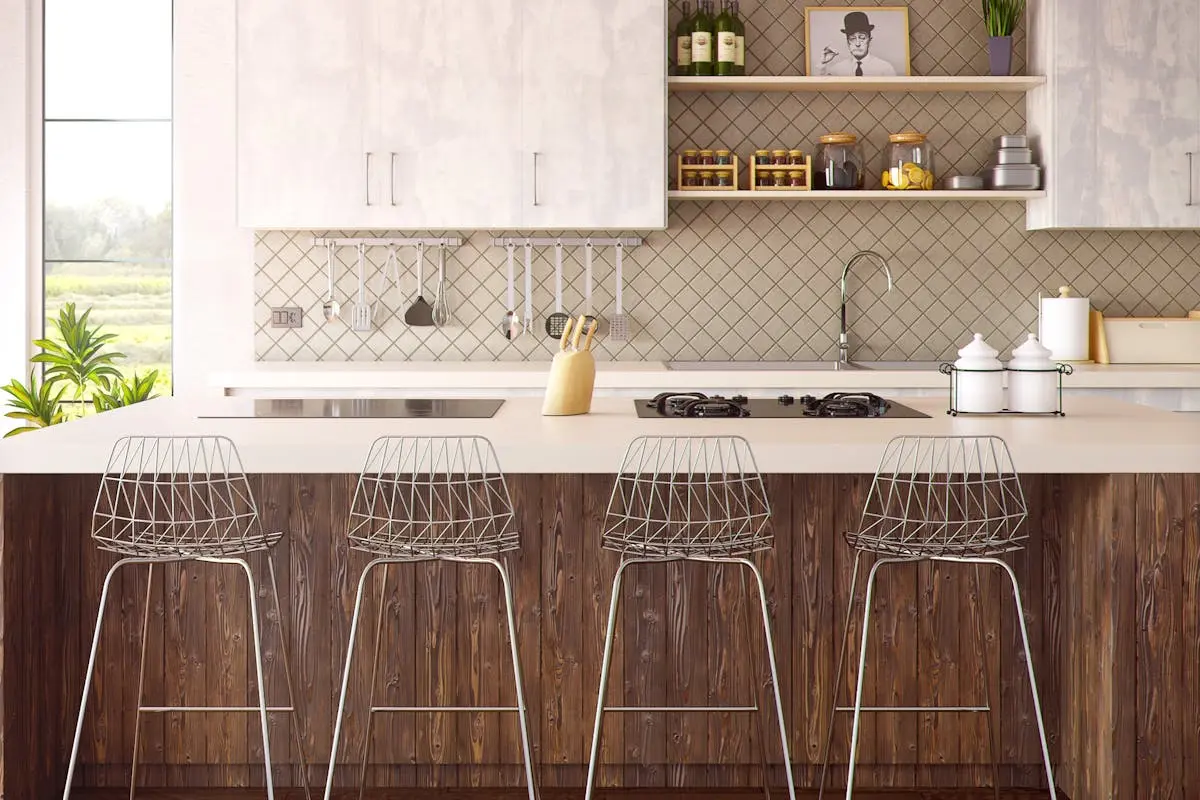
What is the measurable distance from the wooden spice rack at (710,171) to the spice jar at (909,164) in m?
0.58

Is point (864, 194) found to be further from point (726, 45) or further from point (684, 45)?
point (684, 45)

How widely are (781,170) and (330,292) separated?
1860 mm

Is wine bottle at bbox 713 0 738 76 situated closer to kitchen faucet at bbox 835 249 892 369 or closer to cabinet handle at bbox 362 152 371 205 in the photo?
kitchen faucet at bbox 835 249 892 369

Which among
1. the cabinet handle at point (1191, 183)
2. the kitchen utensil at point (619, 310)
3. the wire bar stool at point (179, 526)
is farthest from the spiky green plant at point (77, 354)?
the cabinet handle at point (1191, 183)

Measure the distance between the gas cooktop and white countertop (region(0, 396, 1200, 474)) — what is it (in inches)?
4.7

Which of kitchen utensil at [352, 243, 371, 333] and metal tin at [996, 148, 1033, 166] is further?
kitchen utensil at [352, 243, 371, 333]

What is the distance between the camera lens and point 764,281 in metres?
4.84

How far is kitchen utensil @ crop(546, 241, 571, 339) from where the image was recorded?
480cm

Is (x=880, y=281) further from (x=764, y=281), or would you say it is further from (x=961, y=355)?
(x=961, y=355)

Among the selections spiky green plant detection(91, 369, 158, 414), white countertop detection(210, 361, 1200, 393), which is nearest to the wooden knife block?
white countertop detection(210, 361, 1200, 393)

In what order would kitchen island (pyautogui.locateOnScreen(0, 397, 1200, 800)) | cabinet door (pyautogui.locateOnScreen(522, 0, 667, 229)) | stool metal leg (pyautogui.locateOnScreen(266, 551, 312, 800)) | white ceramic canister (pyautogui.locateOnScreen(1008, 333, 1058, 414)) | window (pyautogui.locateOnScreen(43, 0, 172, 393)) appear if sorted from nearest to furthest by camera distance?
1. stool metal leg (pyautogui.locateOnScreen(266, 551, 312, 800))
2. kitchen island (pyautogui.locateOnScreen(0, 397, 1200, 800))
3. white ceramic canister (pyautogui.locateOnScreen(1008, 333, 1058, 414))
4. cabinet door (pyautogui.locateOnScreen(522, 0, 667, 229))
5. window (pyautogui.locateOnScreen(43, 0, 172, 393))

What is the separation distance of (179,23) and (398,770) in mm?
3252

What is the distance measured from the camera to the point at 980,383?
2.92 m

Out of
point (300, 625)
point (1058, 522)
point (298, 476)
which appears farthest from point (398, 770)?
point (1058, 522)
